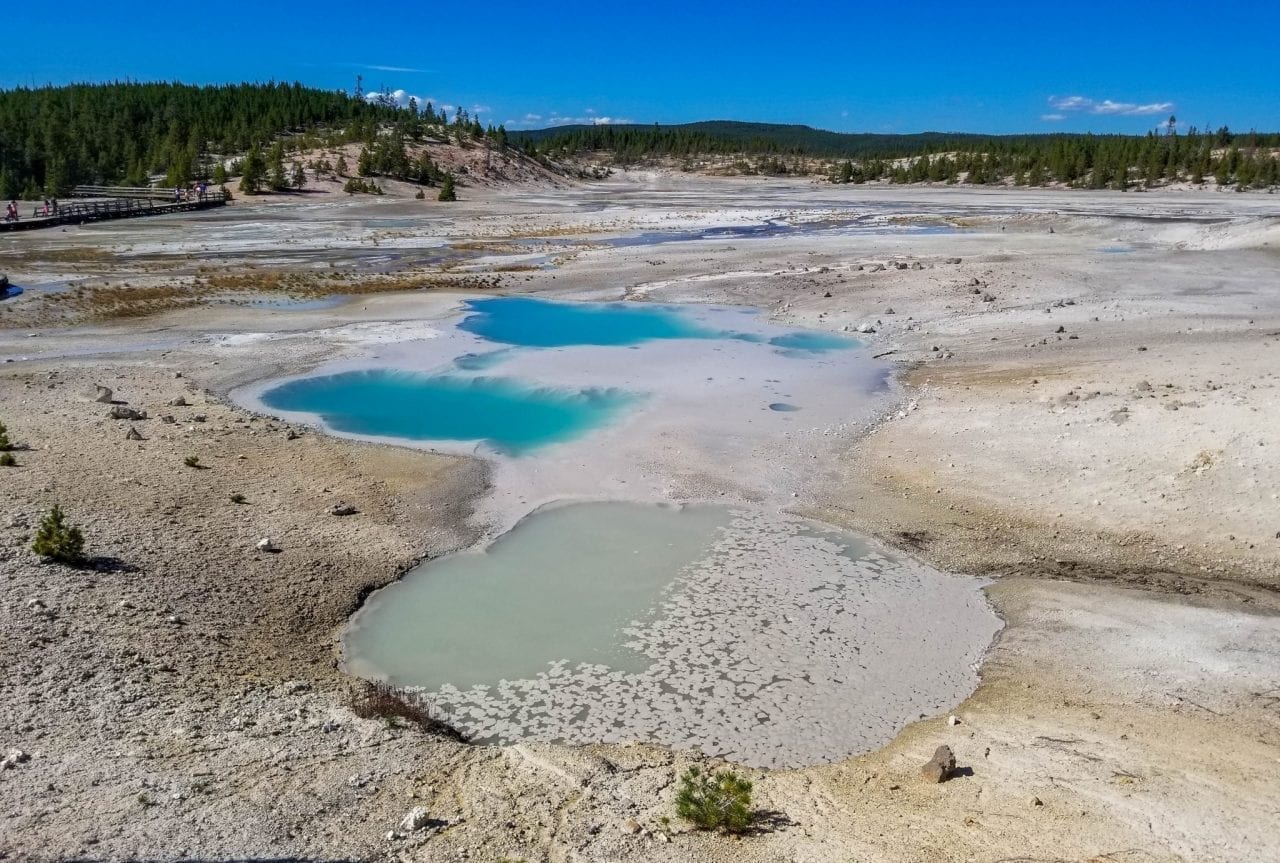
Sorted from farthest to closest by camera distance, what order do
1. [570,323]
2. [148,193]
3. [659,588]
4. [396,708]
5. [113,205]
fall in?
[148,193], [113,205], [570,323], [659,588], [396,708]

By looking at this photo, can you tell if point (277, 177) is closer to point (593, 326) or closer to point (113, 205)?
point (113, 205)

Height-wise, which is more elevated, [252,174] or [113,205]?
[252,174]

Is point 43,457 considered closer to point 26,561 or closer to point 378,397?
point 26,561

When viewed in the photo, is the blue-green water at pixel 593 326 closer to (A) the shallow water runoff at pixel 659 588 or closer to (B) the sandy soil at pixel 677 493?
(B) the sandy soil at pixel 677 493

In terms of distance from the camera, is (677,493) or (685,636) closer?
(685,636)

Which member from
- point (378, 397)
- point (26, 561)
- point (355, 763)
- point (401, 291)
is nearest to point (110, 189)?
point (401, 291)

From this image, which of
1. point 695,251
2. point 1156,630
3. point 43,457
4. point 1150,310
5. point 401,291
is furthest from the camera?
point 695,251

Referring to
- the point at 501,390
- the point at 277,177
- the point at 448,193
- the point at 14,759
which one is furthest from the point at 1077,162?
the point at 14,759
